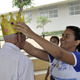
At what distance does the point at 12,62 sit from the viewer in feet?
3.24

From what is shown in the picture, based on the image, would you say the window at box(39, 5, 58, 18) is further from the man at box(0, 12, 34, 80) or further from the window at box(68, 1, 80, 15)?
the man at box(0, 12, 34, 80)

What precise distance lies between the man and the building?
9170mm

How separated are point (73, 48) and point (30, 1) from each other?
14.9 ft

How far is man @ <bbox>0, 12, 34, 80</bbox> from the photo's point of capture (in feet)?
3.23

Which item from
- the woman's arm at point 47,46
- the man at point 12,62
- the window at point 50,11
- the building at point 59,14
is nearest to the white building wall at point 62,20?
the building at point 59,14

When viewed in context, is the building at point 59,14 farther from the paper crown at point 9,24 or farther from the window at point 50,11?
the paper crown at point 9,24

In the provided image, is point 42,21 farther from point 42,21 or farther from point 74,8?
point 74,8

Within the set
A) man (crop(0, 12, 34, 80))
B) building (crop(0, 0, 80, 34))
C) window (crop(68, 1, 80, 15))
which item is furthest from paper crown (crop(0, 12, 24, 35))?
window (crop(68, 1, 80, 15))

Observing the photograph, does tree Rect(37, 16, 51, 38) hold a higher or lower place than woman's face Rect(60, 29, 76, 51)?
lower

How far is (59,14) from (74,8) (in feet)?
3.39

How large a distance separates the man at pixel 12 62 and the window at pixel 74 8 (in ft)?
31.9

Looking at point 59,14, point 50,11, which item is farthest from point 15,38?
point 50,11

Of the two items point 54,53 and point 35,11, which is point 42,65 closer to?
point 54,53

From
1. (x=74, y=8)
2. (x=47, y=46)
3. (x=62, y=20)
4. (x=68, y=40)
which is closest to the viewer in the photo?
(x=47, y=46)
